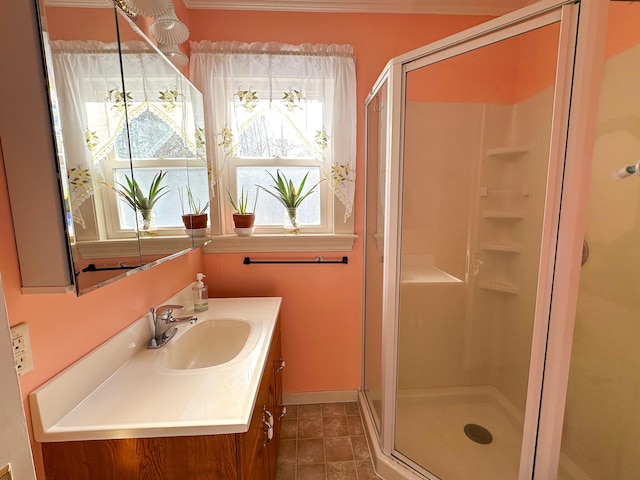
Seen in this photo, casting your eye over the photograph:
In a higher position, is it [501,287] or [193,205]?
[193,205]

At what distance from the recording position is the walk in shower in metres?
1.19

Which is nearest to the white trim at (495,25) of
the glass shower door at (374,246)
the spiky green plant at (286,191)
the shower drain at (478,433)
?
the glass shower door at (374,246)

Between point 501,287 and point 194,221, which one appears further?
point 501,287

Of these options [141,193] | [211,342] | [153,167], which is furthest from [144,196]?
[211,342]

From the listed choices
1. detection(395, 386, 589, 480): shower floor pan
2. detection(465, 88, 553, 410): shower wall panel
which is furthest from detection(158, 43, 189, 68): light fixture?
detection(395, 386, 589, 480): shower floor pan

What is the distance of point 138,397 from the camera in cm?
86

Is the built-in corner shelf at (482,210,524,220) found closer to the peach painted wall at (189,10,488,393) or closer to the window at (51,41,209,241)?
the peach painted wall at (189,10,488,393)

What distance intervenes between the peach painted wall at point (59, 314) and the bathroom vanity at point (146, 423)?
0.04 metres

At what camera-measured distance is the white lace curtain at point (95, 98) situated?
0.69 meters

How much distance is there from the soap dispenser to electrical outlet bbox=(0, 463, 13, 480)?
1130mm

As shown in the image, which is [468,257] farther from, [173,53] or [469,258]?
[173,53]

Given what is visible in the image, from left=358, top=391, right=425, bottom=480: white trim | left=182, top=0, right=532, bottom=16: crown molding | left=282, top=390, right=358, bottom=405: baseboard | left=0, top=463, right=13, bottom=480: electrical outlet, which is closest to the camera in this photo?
left=0, top=463, right=13, bottom=480: electrical outlet

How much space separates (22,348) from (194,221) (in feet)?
2.65

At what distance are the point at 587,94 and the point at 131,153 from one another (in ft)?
4.66
